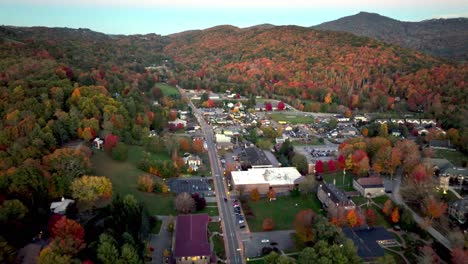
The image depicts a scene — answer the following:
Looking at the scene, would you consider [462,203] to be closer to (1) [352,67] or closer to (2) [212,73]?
(1) [352,67]

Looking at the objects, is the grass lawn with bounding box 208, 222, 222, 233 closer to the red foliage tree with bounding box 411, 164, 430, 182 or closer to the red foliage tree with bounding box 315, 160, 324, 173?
the red foliage tree with bounding box 315, 160, 324, 173

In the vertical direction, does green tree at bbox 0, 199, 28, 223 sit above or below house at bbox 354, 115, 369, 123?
above

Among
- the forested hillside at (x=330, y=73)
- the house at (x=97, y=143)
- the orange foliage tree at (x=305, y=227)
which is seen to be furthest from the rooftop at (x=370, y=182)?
the forested hillside at (x=330, y=73)

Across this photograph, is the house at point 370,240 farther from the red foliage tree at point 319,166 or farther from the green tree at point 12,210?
the green tree at point 12,210

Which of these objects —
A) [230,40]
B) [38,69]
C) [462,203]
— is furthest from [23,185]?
[230,40]

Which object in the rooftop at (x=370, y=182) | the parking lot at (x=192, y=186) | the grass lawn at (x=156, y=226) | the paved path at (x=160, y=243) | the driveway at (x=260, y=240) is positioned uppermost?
the rooftop at (x=370, y=182)

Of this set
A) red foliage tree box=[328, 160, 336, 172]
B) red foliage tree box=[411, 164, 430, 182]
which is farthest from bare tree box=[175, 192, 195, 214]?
red foliage tree box=[411, 164, 430, 182]

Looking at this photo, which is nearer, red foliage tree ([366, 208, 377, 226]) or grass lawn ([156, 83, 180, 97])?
red foliage tree ([366, 208, 377, 226])
